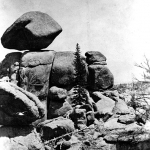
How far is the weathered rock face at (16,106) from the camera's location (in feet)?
23.5

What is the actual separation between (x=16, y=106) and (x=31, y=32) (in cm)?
786

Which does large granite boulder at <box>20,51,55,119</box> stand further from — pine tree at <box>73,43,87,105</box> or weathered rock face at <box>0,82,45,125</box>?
weathered rock face at <box>0,82,45,125</box>

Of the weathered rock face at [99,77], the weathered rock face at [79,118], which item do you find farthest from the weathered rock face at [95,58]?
the weathered rock face at [79,118]

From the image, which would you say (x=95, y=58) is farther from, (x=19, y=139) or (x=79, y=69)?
(x=19, y=139)

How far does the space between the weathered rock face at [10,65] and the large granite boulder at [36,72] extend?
0.56 m

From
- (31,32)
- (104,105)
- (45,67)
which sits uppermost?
(31,32)

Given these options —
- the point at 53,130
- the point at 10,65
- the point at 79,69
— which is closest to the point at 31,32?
the point at 10,65

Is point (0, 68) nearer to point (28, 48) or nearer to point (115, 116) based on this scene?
point (28, 48)

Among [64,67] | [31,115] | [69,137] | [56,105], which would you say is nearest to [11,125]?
[31,115]

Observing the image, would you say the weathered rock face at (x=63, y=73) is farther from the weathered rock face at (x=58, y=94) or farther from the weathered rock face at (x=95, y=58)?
the weathered rock face at (x=95, y=58)

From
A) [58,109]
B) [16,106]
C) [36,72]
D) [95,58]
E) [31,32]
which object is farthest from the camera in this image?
[95,58]

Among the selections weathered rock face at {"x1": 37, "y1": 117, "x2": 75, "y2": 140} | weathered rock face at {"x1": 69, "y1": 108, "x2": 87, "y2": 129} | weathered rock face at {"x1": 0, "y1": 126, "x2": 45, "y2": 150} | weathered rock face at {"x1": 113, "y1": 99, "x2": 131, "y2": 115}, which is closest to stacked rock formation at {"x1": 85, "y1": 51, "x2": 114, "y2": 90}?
weathered rock face at {"x1": 113, "y1": 99, "x2": 131, "y2": 115}

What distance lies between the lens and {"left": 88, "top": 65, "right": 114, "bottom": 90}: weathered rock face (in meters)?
15.4

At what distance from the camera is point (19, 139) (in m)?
7.41
